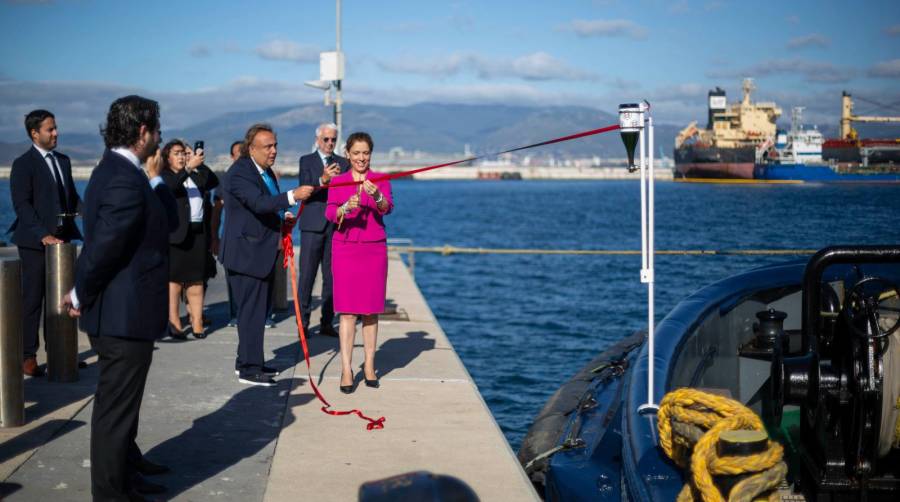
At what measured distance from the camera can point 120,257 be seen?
14.3 ft

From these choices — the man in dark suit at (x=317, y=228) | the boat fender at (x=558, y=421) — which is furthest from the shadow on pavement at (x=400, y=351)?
the boat fender at (x=558, y=421)

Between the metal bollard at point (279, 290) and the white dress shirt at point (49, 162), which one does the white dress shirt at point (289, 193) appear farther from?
the metal bollard at point (279, 290)

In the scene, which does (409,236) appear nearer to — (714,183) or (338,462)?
(338,462)

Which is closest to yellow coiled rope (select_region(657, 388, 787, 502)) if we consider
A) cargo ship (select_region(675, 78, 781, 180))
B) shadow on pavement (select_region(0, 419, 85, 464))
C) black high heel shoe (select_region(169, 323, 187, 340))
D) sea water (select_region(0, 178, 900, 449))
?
shadow on pavement (select_region(0, 419, 85, 464))

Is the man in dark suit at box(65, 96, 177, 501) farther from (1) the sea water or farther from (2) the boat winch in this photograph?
(1) the sea water

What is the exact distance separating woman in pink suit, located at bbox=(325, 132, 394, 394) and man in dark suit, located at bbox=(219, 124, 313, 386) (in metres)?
0.46

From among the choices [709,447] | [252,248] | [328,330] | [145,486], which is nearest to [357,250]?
[252,248]

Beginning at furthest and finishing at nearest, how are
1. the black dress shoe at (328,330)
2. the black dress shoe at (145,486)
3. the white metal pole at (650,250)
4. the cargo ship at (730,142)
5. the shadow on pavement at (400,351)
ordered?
the cargo ship at (730,142) < the black dress shoe at (328,330) < the shadow on pavement at (400,351) < the white metal pole at (650,250) < the black dress shoe at (145,486)

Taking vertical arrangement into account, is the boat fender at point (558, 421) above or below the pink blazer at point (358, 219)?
below

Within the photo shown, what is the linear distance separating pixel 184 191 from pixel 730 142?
10529 centimetres

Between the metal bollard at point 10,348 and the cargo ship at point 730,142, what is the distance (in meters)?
98.5

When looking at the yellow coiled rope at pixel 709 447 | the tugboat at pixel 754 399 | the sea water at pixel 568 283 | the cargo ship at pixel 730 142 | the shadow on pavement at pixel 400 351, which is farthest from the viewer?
the cargo ship at pixel 730 142

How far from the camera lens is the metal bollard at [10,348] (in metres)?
5.71

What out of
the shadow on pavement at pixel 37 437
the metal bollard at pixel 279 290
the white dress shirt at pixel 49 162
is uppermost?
the white dress shirt at pixel 49 162
